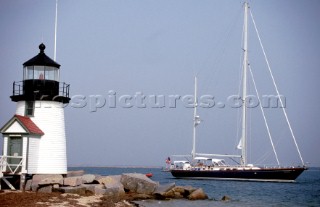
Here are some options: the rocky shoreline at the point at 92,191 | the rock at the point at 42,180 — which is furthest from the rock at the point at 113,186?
the rock at the point at 42,180

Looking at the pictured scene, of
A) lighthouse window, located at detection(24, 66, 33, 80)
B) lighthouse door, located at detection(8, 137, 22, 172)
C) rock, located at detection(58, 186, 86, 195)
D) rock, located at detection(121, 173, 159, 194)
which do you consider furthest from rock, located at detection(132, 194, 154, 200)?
lighthouse window, located at detection(24, 66, 33, 80)

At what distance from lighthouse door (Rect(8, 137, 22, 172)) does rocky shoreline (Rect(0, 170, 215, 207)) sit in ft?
4.41

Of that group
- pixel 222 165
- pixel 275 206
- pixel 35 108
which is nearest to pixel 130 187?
pixel 35 108

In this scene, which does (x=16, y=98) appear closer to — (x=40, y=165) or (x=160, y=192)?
(x=40, y=165)

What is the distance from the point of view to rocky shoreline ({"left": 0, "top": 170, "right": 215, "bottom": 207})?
21.6 meters

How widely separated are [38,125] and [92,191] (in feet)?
17.8

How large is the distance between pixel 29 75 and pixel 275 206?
19.3 metres

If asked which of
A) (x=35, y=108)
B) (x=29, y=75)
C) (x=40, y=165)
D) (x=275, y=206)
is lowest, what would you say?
(x=275, y=206)

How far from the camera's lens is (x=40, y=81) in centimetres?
2702

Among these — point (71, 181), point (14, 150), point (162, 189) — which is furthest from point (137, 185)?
point (14, 150)

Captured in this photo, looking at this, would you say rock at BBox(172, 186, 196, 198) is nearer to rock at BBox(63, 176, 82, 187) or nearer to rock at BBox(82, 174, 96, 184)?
rock at BBox(82, 174, 96, 184)

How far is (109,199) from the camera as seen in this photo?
24031mm

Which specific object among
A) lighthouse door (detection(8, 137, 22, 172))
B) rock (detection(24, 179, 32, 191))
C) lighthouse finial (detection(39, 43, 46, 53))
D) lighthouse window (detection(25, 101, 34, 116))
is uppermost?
lighthouse finial (detection(39, 43, 46, 53))

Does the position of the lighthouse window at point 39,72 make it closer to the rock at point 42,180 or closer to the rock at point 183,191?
the rock at point 42,180
